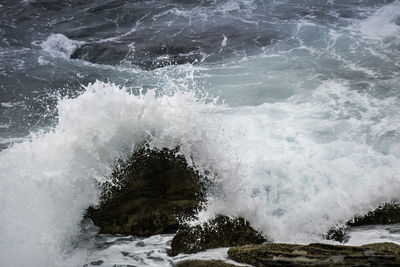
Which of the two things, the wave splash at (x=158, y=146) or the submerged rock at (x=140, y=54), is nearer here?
the wave splash at (x=158, y=146)

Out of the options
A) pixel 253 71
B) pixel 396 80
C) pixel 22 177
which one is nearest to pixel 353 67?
pixel 396 80

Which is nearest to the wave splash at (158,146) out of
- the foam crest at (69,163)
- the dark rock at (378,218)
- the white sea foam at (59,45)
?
the foam crest at (69,163)

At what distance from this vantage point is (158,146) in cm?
618

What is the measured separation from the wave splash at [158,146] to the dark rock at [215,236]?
205mm

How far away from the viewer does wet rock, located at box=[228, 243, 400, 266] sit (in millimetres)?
4336

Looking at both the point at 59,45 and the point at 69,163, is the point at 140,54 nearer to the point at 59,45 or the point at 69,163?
the point at 59,45

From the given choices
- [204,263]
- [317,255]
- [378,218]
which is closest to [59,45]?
[204,263]

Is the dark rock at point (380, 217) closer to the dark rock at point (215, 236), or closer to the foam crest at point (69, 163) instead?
the dark rock at point (215, 236)

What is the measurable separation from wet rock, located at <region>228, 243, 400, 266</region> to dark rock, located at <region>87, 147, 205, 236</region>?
124 cm

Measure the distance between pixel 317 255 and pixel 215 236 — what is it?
147cm

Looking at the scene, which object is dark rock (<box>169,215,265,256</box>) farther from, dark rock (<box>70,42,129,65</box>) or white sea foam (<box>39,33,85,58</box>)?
white sea foam (<box>39,33,85,58</box>)

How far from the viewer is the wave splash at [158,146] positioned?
5727 millimetres

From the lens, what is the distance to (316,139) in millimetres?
8859

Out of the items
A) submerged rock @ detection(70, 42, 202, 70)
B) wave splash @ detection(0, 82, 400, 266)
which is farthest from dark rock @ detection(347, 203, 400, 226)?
submerged rock @ detection(70, 42, 202, 70)
